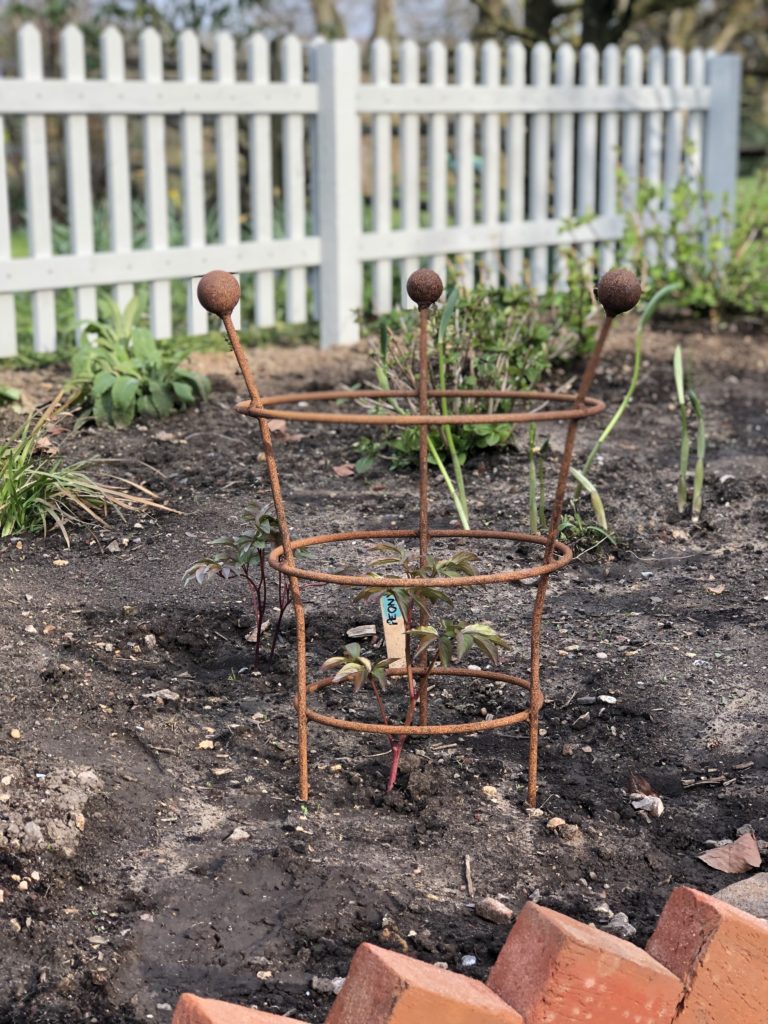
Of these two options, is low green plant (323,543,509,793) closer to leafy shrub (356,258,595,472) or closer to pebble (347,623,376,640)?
pebble (347,623,376,640)

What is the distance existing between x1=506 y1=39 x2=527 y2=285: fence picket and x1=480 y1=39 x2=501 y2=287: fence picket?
0.23 ft

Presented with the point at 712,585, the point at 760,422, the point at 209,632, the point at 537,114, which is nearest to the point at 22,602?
the point at 209,632

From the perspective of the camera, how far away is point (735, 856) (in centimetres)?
208

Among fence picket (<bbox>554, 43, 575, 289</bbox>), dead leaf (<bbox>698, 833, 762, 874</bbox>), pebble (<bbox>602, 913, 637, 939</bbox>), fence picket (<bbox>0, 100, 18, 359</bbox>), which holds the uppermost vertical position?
fence picket (<bbox>554, 43, 575, 289</bbox>)

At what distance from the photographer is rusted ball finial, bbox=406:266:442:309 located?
222cm

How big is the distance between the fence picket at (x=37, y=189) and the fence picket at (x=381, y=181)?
1744mm

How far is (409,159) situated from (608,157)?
1450 mm

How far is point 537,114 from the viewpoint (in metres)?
7.05

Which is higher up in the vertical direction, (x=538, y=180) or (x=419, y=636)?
(x=538, y=180)

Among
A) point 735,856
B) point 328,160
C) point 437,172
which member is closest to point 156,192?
point 328,160

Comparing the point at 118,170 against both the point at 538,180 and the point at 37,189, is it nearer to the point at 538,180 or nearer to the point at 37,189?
the point at 37,189

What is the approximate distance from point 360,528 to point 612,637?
94 centimetres

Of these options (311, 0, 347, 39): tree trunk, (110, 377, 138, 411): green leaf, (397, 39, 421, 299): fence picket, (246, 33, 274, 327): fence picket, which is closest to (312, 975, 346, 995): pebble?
(110, 377, 138, 411): green leaf

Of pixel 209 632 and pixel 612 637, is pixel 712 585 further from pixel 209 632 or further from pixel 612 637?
pixel 209 632
